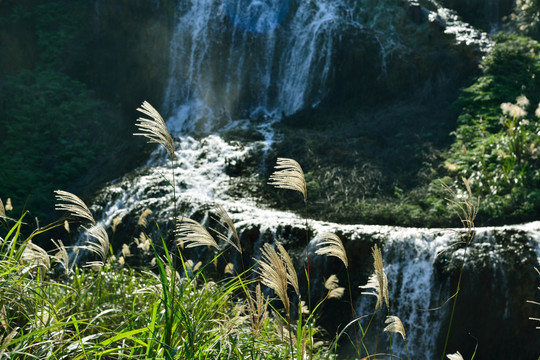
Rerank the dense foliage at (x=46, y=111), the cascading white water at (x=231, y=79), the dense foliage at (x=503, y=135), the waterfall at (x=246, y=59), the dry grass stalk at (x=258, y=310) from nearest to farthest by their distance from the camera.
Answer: the dry grass stalk at (x=258, y=310) < the dense foliage at (x=503, y=135) < the cascading white water at (x=231, y=79) < the dense foliage at (x=46, y=111) < the waterfall at (x=246, y=59)

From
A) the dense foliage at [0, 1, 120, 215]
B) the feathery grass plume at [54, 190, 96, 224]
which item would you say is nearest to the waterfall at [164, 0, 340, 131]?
the dense foliage at [0, 1, 120, 215]

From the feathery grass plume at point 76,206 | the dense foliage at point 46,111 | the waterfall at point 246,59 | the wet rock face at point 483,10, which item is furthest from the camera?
the wet rock face at point 483,10

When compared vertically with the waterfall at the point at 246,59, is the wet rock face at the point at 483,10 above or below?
above

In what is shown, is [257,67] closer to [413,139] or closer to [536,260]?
[413,139]

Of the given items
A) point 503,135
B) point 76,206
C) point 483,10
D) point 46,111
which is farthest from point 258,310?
point 483,10

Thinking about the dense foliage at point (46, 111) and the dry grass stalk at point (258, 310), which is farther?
the dense foliage at point (46, 111)

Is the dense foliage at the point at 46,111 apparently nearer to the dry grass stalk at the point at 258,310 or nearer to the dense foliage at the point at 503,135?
the dense foliage at the point at 503,135

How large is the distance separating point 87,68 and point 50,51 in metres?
1.71

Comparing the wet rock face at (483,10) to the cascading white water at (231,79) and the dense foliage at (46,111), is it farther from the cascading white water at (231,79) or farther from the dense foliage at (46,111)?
the dense foliage at (46,111)

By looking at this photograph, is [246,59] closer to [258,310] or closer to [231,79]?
[231,79]

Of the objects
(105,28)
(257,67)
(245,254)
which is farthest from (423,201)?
(105,28)

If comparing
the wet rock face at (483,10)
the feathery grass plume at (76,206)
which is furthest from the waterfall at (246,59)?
the feathery grass plume at (76,206)

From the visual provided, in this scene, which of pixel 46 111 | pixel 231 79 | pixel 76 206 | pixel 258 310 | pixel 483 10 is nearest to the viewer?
pixel 258 310

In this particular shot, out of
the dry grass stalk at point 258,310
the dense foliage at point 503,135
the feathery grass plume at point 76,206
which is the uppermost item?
the dense foliage at point 503,135
